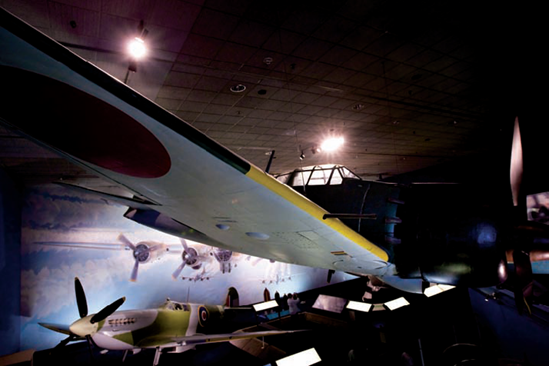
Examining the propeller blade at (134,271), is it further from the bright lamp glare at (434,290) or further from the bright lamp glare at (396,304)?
the bright lamp glare at (434,290)

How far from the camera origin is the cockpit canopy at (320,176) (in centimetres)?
384

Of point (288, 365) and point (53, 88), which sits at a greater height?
point (53, 88)

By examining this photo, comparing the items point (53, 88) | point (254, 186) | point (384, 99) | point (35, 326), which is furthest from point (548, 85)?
point (35, 326)

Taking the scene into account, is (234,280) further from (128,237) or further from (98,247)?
(98,247)

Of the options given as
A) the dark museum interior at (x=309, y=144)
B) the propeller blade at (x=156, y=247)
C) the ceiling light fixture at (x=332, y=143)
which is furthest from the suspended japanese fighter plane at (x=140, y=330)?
the ceiling light fixture at (x=332, y=143)

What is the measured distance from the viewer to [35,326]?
8125 millimetres

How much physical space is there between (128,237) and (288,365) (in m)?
8.68

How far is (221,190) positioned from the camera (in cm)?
180

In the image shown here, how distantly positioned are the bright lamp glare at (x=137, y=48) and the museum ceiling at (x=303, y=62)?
0.29 ft

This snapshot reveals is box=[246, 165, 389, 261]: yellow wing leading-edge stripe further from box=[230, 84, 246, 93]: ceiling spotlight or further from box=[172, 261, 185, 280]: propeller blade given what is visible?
box=[172, 261, 185, 280]: propeller blade

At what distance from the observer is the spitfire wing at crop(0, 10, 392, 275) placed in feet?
3.21

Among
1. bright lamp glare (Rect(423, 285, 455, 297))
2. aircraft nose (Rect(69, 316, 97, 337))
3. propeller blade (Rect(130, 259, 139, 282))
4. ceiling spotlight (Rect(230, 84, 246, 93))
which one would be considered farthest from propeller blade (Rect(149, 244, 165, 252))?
bright lamp glare (Rect(423, 285, 455, 297))

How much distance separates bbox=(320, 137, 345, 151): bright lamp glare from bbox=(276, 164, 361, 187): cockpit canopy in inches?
181

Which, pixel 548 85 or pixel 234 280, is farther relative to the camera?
pixel 234 280
